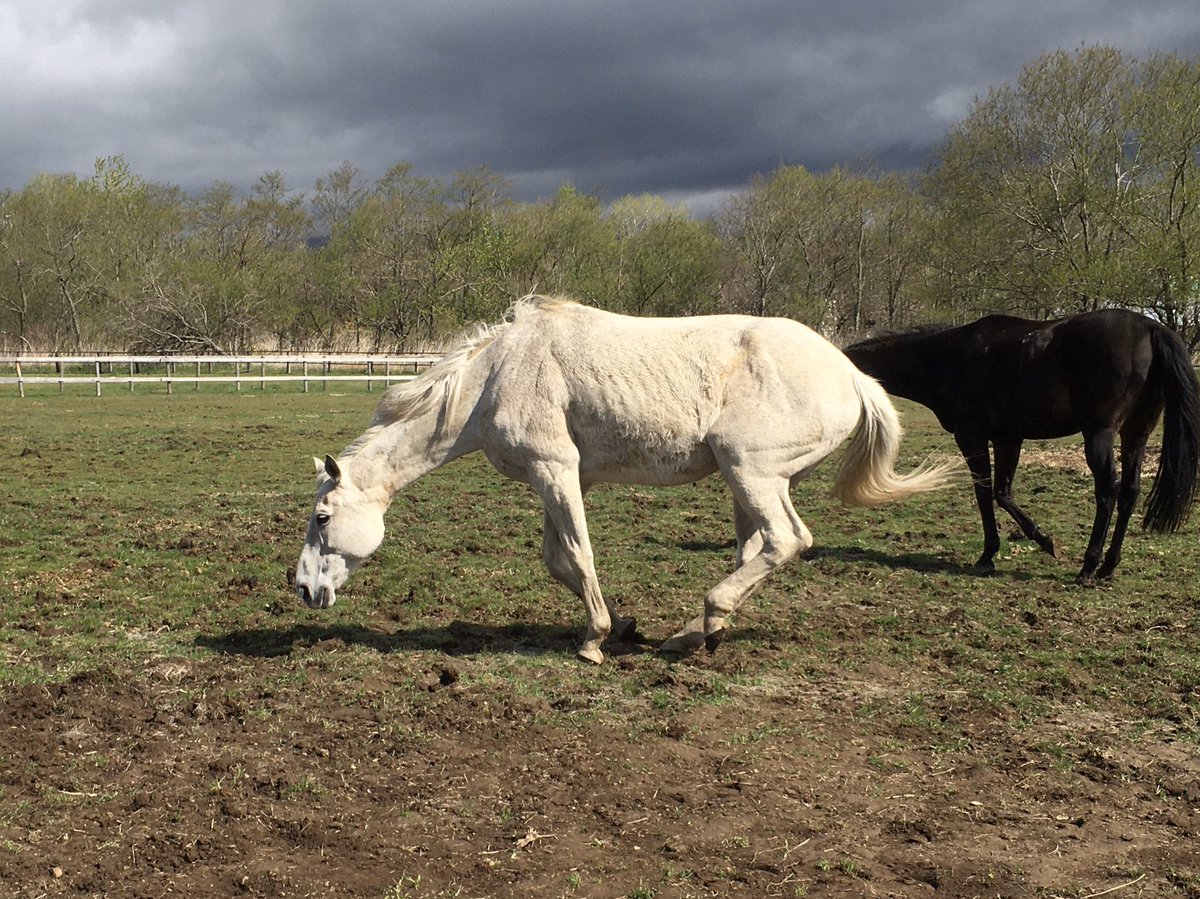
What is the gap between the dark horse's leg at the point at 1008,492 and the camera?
882 centimetres

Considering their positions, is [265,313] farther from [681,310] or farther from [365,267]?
[681,310]

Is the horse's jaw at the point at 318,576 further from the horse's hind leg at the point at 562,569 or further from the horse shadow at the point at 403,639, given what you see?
the horse's hind leg at the point at 562,569

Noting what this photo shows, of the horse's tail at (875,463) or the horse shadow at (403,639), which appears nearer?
the horse shadow at (403,639)

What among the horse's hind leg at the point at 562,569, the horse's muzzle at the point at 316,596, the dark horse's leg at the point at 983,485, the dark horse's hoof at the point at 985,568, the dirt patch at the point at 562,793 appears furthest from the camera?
the dark horse's leg at the point at 983,485

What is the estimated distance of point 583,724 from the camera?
490 centimetres

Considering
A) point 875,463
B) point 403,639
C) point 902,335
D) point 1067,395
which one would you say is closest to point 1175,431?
point 1067,395

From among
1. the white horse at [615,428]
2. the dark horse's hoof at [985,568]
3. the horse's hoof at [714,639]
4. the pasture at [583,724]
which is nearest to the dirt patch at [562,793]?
the pasture at [583,724]

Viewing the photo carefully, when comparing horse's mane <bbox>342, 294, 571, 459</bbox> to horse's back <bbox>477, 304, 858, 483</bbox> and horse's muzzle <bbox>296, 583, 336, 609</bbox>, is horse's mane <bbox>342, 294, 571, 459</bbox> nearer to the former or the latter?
horse's back <bbox>477, 304, 858, 483</bbox>

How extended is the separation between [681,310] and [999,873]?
54197 millimetres

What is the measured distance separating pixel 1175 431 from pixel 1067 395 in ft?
2.90

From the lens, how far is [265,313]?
47875 millimetres

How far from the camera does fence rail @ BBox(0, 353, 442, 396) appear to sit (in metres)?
29.9

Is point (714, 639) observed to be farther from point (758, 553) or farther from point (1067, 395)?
point (1067, 395)

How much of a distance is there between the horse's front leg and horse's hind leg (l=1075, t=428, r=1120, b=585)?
4339 millimetres
